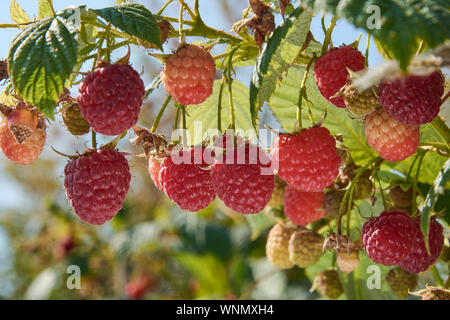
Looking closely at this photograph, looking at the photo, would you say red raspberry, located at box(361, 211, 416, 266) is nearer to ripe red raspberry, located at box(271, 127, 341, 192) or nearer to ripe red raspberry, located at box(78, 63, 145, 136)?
ripe red raspberry, located at box(271, 127, 341, 192)

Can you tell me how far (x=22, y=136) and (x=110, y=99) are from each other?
0.67 ft

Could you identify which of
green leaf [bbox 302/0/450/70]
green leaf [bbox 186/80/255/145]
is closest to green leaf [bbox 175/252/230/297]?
green leaf [bbox 186/80/255/145]

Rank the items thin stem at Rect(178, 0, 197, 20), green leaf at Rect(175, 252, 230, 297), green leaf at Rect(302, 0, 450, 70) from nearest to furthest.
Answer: green leaf at Rect(302, 0, 450, 70) < thin stem at Rect(178, 0, 197, 20) < green leaf at Rect(175, 252, 230, 297)

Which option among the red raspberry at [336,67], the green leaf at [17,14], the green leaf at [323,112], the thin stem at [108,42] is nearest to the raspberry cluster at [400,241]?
the red raspberry at [336,67]

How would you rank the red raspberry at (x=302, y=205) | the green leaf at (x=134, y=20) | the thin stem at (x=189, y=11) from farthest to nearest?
the red raspberry at (x=302, y=205) → the thin stem at (x=189, y=11) → the green leaf at (x=134, y=20)

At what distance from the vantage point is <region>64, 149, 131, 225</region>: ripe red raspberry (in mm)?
913

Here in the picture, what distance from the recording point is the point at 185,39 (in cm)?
87

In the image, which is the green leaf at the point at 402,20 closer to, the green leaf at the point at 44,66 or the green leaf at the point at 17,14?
the green leaf at the point at 44,66

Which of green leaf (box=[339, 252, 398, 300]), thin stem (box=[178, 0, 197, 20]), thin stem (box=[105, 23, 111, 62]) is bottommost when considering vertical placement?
green leaf (box=[339, 252, 398, 300])

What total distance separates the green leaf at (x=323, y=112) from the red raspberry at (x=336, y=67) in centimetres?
33

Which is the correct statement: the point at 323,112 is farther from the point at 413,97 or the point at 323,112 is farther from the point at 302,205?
the point at 413,97

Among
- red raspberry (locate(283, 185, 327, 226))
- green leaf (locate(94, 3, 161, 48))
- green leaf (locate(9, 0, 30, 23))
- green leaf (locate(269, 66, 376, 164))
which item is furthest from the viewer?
green leaf (locate(269, 66, 376, 164))

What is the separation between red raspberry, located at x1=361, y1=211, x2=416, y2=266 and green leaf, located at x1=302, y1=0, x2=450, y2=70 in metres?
0.42

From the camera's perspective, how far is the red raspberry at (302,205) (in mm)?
1134
